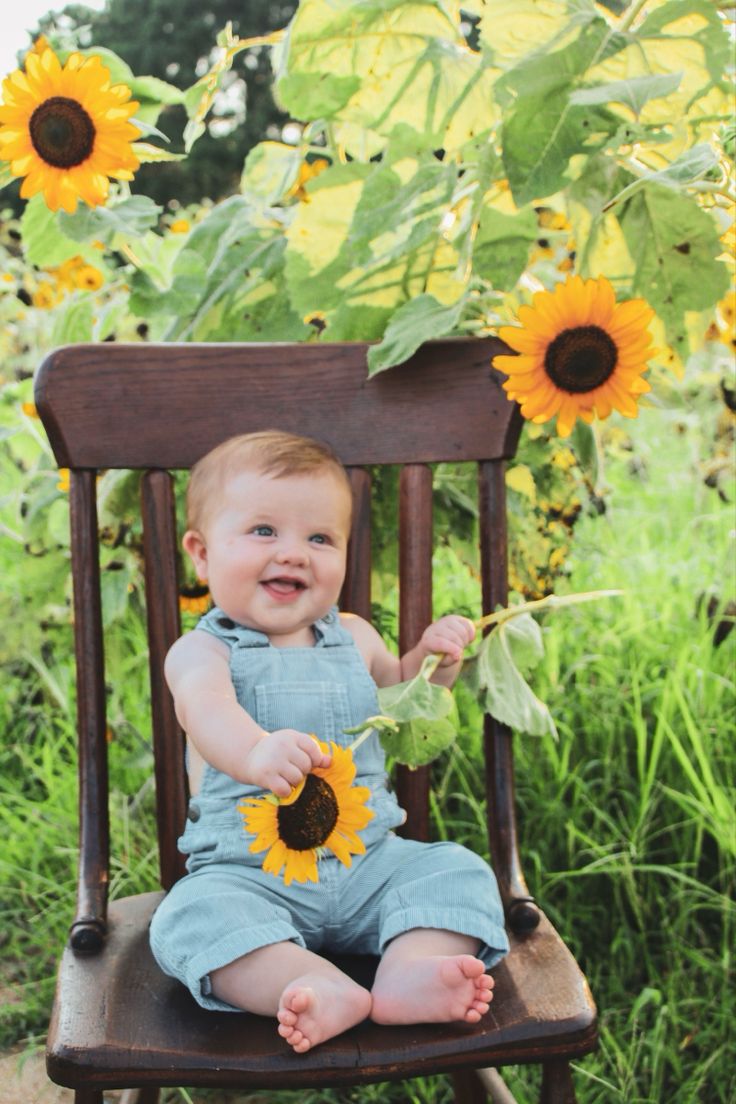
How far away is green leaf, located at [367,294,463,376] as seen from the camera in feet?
4.33

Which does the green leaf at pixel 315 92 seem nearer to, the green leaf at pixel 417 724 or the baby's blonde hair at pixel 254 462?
the baby's blonde hair at pixel 254 462

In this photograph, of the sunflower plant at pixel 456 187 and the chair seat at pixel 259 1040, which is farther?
the sunflower plant at pixel 456 187

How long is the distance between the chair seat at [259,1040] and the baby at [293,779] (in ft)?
0.06

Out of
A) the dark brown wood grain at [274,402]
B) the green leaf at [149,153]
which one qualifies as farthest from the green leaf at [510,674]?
the green leaf at [149,153]

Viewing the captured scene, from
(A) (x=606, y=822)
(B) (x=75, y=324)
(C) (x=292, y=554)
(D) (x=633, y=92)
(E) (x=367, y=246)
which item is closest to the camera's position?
(D) (x=633, y=92)

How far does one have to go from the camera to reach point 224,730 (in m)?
1.21

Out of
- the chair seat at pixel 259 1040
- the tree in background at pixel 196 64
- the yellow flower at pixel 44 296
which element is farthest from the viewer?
the tree in background at pixel 196 64

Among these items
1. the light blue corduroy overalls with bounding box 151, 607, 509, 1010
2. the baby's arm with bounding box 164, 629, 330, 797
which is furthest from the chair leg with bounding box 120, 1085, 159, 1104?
the baby's arm with bounding box 164, 629, 330, 797

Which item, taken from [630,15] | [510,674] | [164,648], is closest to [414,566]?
[510,674]

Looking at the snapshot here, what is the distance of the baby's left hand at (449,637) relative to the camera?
1340mm

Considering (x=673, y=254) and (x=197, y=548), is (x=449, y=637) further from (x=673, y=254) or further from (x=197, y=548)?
(x=673, y=254)

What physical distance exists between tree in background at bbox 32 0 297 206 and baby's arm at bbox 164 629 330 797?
1332cm

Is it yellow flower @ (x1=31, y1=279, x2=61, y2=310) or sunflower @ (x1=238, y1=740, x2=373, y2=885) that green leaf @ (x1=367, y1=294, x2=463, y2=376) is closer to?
sunflower @ (x1=238, y1=740, x2=373, y2=885)

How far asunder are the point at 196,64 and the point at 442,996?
1586cm
